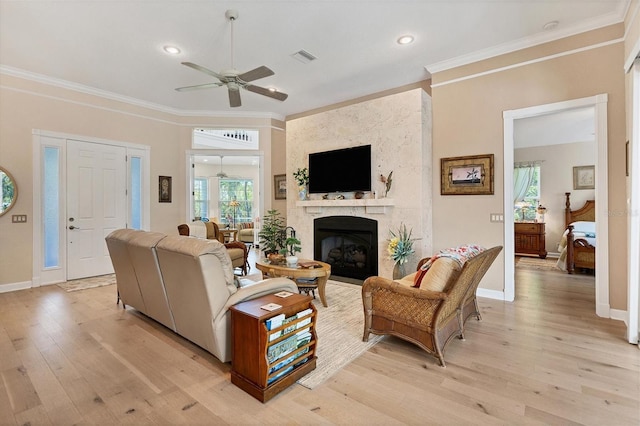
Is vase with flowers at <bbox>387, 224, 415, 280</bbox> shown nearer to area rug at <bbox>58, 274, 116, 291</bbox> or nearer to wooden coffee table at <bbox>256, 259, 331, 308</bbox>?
wooden coffee table at <bbox>256, 259, 331, 308</bbox>

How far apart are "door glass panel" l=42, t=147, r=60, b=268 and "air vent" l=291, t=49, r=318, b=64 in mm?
4200

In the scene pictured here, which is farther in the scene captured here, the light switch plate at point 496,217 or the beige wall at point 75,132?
the beige wall at point 75,132

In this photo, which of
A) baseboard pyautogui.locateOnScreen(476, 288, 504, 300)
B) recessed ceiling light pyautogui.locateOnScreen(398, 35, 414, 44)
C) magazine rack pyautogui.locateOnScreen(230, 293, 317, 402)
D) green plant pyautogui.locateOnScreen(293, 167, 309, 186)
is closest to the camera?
magazine rack pyautogui.locateOnScreen(230, 293, 317, 402)

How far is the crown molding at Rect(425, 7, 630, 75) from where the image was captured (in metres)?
3.35

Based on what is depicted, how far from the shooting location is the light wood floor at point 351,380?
72.5 inches

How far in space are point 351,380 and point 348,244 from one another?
3.11 metres

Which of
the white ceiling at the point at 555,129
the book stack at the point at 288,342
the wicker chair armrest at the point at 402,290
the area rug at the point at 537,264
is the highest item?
the white ceiling at the point at 555,129

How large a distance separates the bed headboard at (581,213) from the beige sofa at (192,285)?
7955 millimetres

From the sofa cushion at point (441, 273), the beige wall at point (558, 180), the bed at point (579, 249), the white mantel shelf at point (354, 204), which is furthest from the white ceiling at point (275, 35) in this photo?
the beige wall at point (558, 180)

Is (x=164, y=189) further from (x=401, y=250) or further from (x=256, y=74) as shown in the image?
(x=401, y=250)

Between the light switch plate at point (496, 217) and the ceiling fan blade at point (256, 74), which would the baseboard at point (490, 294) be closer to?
the light switch plate at point (496, 217)

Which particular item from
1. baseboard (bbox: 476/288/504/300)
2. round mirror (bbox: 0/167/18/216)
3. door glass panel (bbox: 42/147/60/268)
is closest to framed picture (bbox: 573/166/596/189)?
baseboard (bbox: 476/288/504/300)

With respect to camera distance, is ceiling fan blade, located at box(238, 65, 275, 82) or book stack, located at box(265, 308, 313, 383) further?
ceiling fan blade, located at box(238, 65, 275, 82)

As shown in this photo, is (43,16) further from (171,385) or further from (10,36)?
(171,385)
